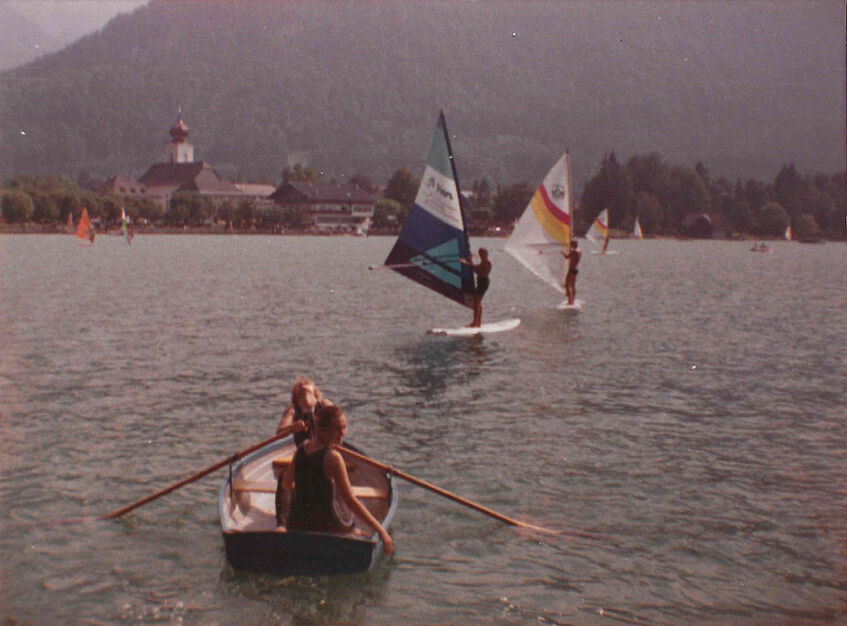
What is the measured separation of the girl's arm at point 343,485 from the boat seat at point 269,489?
188cm

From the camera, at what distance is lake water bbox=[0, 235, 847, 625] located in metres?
10.9

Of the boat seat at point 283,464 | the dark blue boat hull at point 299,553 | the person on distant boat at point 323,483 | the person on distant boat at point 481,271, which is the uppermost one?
the person on distant boat at point 481,271

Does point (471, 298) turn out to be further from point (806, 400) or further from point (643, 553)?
point (643, 553)

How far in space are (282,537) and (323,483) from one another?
93cm

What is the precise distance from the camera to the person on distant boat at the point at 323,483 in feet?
31.3

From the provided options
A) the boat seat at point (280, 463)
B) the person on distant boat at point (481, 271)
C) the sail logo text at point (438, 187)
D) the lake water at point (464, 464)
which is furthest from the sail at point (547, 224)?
the boat seat at point (280, 463)

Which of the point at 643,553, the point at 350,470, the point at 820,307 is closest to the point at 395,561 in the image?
the point at 350,470

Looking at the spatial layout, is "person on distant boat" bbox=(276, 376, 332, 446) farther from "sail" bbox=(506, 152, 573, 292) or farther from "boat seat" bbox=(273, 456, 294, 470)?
"sail" bbox=(506, 152, 573, 292)

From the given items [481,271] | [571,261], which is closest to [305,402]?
[481,271]

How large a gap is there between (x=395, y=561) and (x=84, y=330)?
94.8 feet

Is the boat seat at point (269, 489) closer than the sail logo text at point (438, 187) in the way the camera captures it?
Yes

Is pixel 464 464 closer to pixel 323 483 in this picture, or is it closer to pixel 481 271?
pixel 323 483

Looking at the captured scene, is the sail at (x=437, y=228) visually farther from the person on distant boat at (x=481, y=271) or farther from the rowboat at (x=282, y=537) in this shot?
the rowboat at (x=282, y=537)

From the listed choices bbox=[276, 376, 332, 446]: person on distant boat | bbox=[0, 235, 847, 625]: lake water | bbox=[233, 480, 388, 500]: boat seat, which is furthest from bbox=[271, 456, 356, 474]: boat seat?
bbox=[0, 235, 847, 625]: lake water
